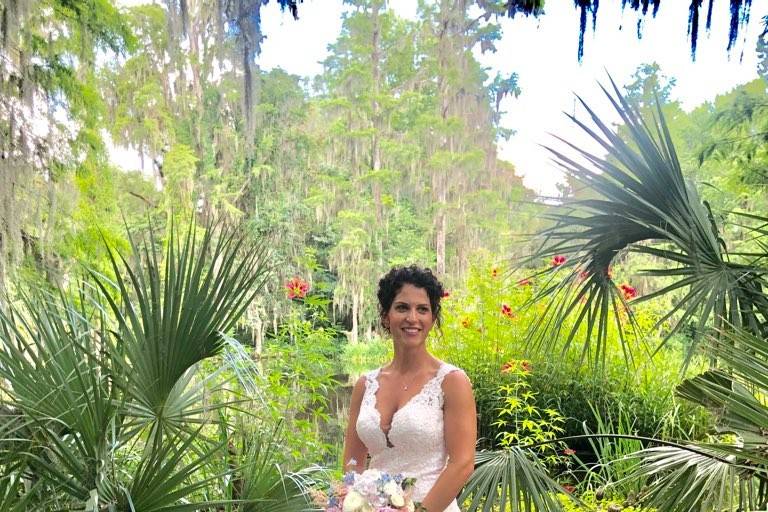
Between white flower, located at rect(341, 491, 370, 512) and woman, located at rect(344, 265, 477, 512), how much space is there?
22 cm

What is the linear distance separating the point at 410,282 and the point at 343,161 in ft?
43.8

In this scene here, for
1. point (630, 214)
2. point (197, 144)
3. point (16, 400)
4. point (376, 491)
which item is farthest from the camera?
point (197, 144)

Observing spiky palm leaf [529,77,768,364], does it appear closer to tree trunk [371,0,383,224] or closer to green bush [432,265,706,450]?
green bush [432,265,706,450]

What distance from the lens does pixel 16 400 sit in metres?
1.55

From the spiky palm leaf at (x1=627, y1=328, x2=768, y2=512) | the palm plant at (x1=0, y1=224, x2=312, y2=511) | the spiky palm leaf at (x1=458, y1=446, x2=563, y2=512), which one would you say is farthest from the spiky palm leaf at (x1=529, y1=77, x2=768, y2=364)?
the palm plant at (x1=0, y1=224, x2=312, y2=511)

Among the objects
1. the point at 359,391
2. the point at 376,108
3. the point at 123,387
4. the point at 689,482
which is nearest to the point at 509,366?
the point at 689,482

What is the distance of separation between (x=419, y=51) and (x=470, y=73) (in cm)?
130

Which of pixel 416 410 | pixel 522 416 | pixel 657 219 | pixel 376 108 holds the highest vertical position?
pixel 376 108

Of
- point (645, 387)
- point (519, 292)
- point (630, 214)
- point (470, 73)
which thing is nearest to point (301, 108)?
point (470, 73)

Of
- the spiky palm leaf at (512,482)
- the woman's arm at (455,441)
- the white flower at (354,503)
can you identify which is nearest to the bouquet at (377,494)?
the white flower at (354,503)

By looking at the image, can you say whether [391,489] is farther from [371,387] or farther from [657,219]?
[657,219]

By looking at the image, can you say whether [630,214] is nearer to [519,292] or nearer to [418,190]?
[519,292]

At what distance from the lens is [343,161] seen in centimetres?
1461

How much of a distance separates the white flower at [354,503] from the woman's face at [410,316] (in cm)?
36
